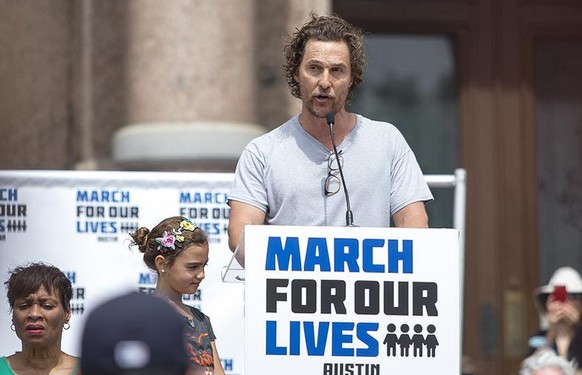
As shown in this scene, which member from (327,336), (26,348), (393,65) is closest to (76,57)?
(393,65)

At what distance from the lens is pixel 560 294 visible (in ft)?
24.2

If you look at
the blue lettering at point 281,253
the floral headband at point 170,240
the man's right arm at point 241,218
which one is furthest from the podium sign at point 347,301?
the floral headband at point 170,240

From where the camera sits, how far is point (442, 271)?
4496 mm

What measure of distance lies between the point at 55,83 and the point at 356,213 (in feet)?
15.5

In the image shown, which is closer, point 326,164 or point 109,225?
point 326,164

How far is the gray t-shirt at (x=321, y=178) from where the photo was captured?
485cm

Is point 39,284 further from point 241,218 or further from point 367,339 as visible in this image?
point 367,339

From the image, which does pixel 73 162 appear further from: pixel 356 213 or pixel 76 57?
pixel 356 213

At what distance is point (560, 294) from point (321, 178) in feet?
9.46

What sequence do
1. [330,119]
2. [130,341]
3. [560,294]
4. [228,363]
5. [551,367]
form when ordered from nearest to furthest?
1. [130,341]
2. [330,119]
3. [551,367]
4. [228,363]
5. [560,294]

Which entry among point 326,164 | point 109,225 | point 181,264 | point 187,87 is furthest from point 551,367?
point 187,87

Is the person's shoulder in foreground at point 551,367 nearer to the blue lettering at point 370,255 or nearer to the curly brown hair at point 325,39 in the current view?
the blue lettering at point 370,255

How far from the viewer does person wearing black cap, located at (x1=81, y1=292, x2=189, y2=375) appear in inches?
100

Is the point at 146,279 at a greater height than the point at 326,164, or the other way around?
the point at 326,164
